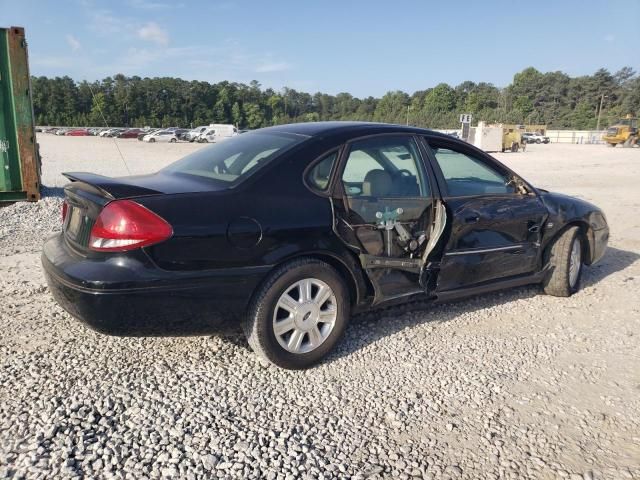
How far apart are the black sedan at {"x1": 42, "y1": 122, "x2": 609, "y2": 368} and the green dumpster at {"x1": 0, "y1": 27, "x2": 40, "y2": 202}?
5.62 metres

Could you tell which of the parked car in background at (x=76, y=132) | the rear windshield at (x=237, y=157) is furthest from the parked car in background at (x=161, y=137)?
the rear windshield at (x=237, y=157)

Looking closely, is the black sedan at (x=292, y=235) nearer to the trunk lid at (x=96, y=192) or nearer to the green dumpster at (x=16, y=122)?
the trunk lid at (x=96, y=192)

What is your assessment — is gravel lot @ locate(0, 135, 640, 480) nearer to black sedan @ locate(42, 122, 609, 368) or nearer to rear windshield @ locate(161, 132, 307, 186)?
black sedan @ locate(42, 122, 609, 368)

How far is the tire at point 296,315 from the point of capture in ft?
10.2

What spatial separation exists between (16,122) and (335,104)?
430ft

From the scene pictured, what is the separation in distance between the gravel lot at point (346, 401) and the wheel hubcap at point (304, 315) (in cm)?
21

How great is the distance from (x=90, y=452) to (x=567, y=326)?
3.64m

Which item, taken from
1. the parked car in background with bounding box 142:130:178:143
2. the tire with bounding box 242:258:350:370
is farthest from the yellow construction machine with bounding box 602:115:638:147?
the tire with bounding box 242:258:350:370

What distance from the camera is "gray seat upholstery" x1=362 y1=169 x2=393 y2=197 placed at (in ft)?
11.8

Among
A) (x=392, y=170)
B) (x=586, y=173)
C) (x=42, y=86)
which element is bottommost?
(x=586, y=173)

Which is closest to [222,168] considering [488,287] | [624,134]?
[488,287]

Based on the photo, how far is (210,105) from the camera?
113 meters

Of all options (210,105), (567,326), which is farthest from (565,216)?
(210,105)

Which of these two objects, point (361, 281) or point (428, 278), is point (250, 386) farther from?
point (428, 278)
